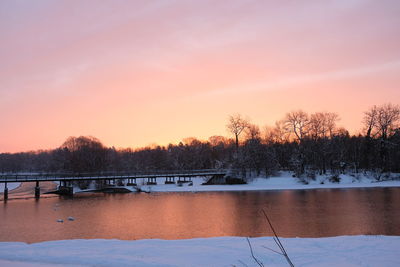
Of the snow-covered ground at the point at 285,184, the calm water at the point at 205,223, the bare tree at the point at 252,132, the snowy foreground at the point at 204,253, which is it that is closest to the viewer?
the snowy foreground at the point at 204,253

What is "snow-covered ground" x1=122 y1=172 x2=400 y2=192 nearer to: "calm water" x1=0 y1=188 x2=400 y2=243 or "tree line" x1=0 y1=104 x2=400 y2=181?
"tree line" x1=0 y1=104 x2=400 y2=181

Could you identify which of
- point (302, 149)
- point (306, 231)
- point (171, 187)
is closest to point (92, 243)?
point (306, 231)

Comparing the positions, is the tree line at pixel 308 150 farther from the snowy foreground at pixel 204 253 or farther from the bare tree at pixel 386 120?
the snowy foreground at pixel 204 253

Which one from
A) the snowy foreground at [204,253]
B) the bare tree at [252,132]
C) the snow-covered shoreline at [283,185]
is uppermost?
the bare tree at [252,132]

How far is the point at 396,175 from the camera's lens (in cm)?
7050

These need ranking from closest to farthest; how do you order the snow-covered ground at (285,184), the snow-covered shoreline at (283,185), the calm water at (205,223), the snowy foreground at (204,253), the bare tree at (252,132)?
1. the snowy foreground at (204,253)
2. the calm water at (205,223)
3. the snow-covered shoreline at (283,185)
4. the snow-covered ground at (285,184)
5. the bare tree at (252,132)

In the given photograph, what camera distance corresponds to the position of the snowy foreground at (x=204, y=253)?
15.1m

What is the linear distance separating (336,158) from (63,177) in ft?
206

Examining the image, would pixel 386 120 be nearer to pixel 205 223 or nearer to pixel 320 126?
pixel 320 126

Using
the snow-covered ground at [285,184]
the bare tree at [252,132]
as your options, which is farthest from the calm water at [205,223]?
the bare tree at [252,132]

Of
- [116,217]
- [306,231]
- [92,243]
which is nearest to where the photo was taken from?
[92,243]

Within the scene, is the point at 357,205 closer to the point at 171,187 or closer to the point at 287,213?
the point at 287,213

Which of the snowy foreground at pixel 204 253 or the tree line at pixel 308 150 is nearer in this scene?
the snowy foreground at pixel 204 253

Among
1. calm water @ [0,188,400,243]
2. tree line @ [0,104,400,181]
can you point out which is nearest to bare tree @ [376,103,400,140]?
tree line @ [0,104,400,181]
